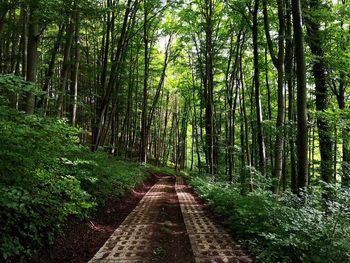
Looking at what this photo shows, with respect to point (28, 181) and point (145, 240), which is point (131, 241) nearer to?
point (145, 240)

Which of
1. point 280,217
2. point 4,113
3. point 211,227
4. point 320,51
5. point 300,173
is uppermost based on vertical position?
point 320,51

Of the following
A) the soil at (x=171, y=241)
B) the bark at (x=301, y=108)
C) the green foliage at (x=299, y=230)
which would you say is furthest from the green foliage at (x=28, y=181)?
the bark at (x=301, y=108)

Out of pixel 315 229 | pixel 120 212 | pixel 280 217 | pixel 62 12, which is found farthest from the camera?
pixel 120 212

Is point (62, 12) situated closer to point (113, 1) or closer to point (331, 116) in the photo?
point (113, 1)

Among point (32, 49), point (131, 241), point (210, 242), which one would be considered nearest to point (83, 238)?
point (131, 241)

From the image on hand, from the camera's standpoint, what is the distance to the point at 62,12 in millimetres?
8656

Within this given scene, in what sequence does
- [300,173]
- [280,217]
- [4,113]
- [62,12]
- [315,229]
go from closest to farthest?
[4,113], [315,229], [280,217], [300,173], [62,12]

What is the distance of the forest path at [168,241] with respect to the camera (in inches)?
205

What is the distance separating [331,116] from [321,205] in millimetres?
4039

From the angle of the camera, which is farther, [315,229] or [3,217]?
[315,229]

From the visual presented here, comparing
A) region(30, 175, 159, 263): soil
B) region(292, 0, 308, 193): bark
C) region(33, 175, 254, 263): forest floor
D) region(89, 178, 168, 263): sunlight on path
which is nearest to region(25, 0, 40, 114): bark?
region(30, 175, 159, 263): soil

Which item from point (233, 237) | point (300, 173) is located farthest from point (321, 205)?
point (233, 237)

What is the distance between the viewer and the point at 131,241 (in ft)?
20.0

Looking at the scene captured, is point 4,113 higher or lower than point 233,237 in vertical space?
higher
